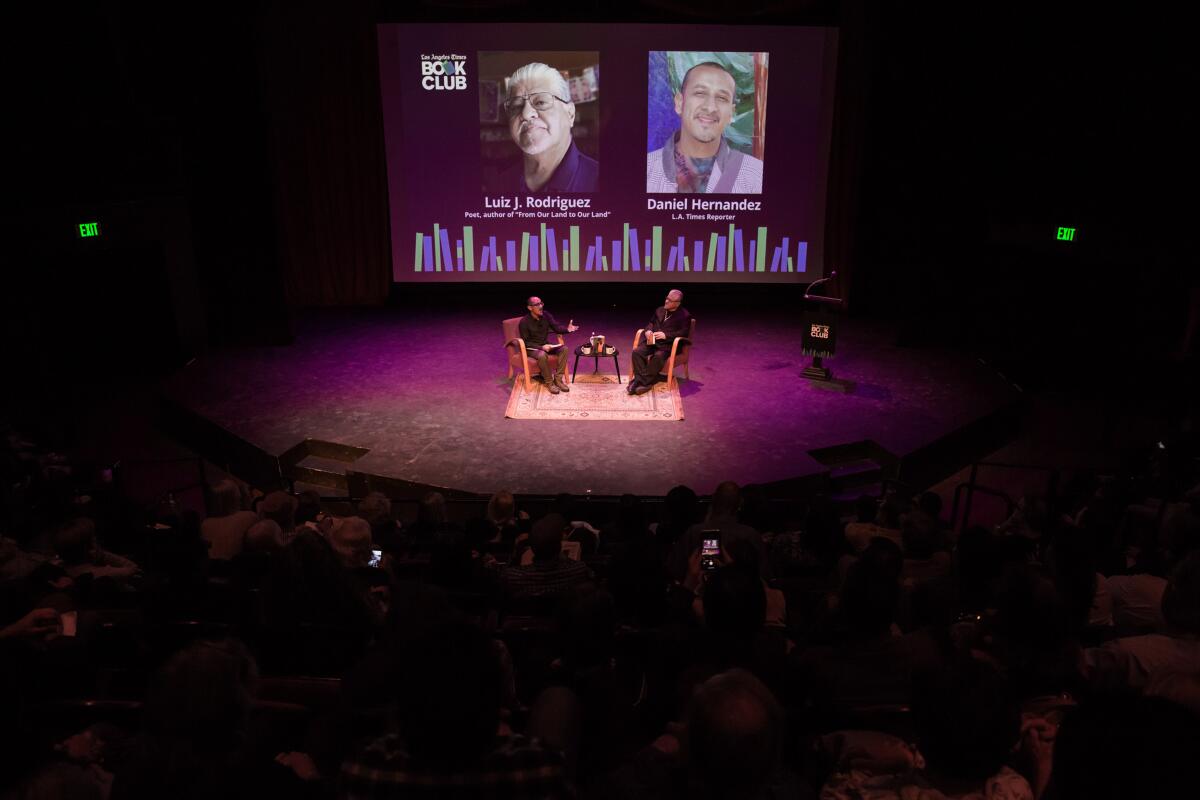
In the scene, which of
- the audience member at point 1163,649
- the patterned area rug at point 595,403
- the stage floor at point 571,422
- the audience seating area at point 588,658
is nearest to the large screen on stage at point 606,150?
the stage floor at point 571,422

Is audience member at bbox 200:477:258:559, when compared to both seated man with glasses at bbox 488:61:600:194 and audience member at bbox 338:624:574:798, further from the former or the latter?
seated man with glasses at bbox 488:61:600:194

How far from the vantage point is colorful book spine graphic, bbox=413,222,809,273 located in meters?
11.1

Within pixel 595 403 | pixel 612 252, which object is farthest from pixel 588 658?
pixel 612 252

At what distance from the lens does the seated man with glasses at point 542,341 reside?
841 centimetres

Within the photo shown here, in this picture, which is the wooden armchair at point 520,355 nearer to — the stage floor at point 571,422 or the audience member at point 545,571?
the stage floor at point 571,422

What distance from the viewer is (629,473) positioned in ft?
22.1

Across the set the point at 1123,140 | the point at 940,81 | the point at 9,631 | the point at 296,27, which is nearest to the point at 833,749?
the point at 9,631

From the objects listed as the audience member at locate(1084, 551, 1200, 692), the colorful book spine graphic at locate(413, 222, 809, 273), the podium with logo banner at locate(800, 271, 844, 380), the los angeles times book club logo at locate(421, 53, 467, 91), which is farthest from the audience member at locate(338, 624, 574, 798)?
the los angeles times book club logo at locate(421, 53, 467, 91)

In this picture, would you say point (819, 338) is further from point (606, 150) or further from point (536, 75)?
point (536, 75)

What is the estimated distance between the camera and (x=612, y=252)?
11203 mm

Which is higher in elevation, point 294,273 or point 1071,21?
point 1071,21

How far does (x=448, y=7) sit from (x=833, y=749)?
987cm

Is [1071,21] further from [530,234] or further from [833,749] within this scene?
[833,749]

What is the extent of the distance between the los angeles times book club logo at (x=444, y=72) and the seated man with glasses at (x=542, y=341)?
364 centimetres
